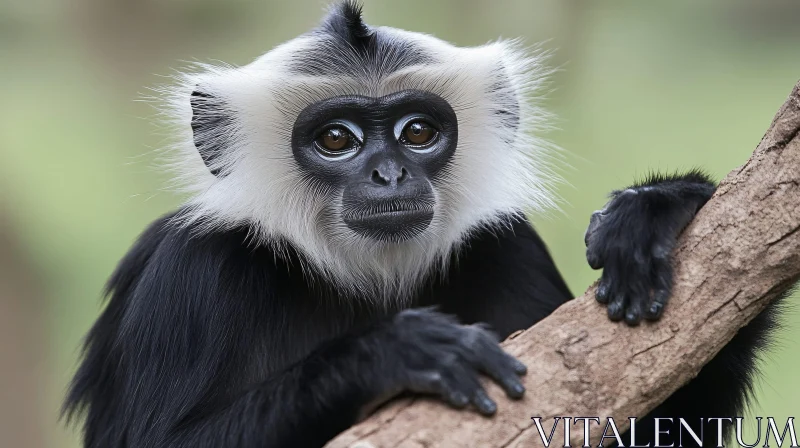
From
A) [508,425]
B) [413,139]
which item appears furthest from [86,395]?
[508,425]

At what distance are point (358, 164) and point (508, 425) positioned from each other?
1.78 metres

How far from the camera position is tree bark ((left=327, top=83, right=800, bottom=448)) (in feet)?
12.8

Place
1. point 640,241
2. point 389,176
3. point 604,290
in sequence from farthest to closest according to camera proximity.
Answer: point 389,176, point 640,241, point 604,290

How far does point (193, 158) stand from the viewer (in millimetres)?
5723

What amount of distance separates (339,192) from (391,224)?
384 millimetres

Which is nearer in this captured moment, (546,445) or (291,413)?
(546,445)

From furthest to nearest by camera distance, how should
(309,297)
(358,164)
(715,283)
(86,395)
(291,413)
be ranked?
(86,395)
(309,297)
(358,164)
(291,413)
(715,283)

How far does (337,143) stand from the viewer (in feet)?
17.0

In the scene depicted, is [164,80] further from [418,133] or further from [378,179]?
[378,179]

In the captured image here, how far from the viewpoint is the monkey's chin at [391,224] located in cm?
497

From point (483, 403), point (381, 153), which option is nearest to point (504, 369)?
point (483, 403)

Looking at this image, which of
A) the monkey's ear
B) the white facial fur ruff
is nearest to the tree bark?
the white facial fur ruff

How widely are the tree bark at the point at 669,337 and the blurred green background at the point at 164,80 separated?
6397mm

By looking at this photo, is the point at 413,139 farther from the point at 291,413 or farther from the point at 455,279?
the point at 291,413
